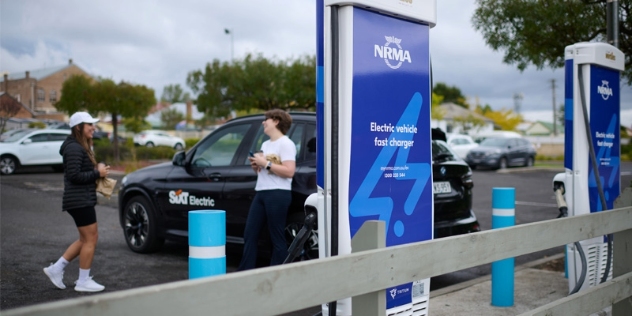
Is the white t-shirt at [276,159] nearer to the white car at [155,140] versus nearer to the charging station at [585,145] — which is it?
the charging station at [585,145]

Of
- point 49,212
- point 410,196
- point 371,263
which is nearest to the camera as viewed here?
point 371,263

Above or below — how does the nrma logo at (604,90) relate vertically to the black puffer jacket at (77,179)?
above

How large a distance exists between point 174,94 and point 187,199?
108 meters

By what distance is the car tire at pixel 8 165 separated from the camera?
831 inches

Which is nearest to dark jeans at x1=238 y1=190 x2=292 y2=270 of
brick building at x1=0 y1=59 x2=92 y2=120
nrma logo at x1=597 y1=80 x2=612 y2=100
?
nrma logo at x1=597 y1=80 x2=612 y2=100

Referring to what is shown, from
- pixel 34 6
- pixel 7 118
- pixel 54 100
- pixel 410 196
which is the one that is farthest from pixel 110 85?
pixel 410 196

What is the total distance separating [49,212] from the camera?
40.7ft

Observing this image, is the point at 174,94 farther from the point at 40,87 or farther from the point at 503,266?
the point at 503,266

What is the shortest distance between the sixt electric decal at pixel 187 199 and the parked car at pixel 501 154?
75.3 ft

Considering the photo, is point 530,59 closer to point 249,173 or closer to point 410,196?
point 249,173

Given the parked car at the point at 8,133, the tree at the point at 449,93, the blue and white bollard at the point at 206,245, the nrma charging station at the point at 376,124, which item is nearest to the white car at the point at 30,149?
the parked car at the point at 8,133

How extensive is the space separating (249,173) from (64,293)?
230 centimetres

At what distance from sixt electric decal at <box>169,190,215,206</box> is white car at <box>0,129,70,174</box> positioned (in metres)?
14.8

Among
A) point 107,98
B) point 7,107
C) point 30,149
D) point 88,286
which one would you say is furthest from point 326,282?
point 107,98
